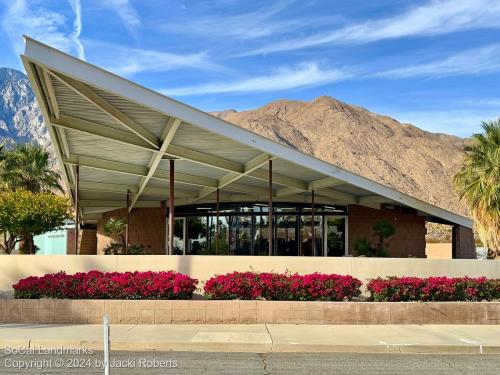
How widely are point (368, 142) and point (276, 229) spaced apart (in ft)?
349

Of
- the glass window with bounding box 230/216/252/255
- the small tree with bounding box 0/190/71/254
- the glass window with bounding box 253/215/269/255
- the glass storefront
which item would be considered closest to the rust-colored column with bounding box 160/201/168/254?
the glass storefront

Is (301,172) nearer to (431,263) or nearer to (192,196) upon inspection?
(431,263)

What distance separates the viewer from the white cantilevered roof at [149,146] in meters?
13.4

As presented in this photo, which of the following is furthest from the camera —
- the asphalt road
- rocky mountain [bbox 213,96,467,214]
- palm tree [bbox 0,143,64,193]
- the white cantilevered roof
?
rocky mountain [bbox 213,96,467,214]

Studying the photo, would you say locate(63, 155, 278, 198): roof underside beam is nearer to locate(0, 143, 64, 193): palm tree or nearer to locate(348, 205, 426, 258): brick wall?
locate(348, 205, 426, 258): brick wall

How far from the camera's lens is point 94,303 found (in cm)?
1378

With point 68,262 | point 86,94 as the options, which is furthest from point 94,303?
point 86,94

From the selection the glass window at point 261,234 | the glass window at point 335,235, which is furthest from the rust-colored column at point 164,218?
the glass window at point 335,235

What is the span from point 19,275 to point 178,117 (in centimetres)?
629

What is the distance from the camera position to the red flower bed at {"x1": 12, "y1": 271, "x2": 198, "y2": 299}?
14.3m

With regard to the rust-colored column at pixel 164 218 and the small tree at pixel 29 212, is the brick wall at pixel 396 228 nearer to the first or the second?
the rust-colored column at pixel 164 218

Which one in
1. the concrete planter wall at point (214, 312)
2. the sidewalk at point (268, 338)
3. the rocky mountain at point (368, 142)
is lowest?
the sidewalk at point (268, 338)

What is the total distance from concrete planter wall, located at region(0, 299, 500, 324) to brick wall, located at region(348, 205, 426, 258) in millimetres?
15251

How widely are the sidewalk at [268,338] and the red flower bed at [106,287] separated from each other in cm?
104
